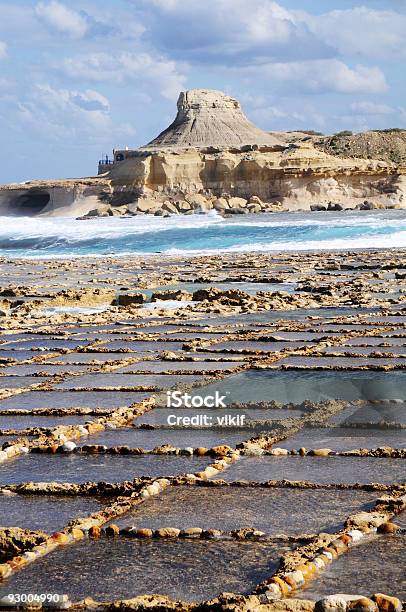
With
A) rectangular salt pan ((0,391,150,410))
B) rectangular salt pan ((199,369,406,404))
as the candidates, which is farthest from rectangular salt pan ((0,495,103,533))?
rectangular salt pan ((199,369,406,404))

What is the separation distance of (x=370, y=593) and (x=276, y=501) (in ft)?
4.44

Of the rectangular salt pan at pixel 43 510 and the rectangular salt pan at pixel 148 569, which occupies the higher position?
the rectangular salt pan at pixel 43 510

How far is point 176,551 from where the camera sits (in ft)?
14.7

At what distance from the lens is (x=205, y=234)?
48.5m

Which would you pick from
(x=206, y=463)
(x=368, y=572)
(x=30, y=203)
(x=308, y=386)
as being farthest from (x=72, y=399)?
(x=30, y=203)

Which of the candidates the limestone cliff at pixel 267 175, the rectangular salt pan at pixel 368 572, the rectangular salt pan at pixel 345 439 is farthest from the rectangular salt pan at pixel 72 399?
the limestone cliff at pixel 267 175

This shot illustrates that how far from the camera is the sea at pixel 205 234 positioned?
40.0 metres

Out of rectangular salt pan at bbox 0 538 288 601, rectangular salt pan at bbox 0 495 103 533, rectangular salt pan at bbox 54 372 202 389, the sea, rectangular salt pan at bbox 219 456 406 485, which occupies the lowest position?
rectangular salt pan at bbox 0 538 288 601

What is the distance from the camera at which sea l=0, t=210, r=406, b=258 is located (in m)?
40.0

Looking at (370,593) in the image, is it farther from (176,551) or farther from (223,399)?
(223,399)

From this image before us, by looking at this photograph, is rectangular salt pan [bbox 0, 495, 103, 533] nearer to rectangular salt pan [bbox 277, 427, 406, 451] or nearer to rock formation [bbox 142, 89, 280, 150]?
rectangular salt pan [bbox 277, 427, 406, 451]

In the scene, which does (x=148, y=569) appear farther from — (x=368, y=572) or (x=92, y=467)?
(x=92, y=467)

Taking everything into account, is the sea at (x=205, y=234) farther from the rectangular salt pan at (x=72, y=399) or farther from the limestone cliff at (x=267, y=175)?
the rectangular salt pan at (x=72, y=399)

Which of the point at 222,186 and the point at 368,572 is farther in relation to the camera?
the point at 222,186
